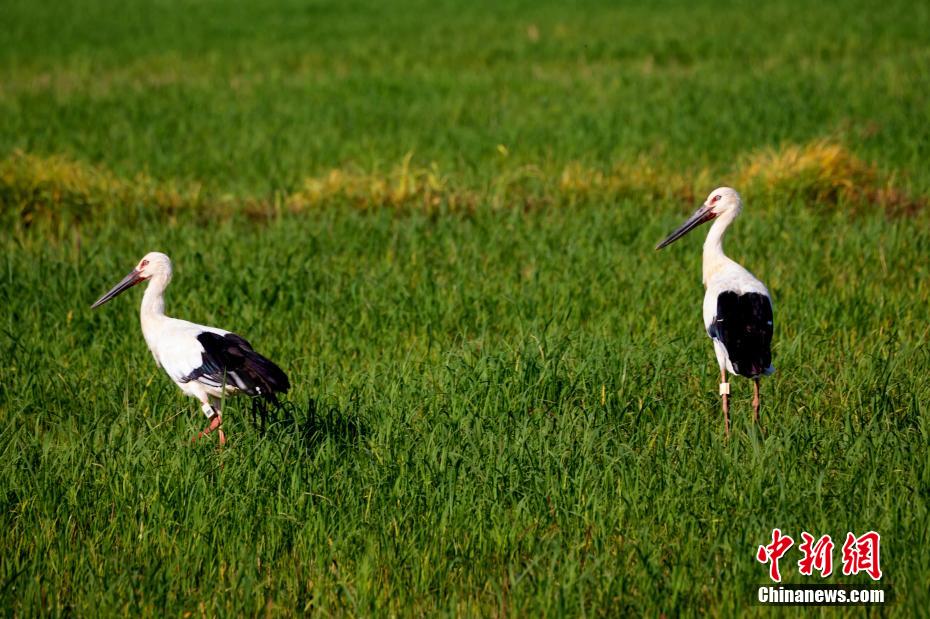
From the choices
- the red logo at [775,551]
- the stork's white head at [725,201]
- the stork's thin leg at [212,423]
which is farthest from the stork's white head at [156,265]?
the red logo at [775,551]

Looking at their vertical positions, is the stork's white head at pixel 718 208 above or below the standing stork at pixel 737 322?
above

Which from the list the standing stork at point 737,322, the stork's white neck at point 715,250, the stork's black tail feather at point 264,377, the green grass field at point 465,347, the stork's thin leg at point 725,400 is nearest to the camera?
the green grass field at point 465,347

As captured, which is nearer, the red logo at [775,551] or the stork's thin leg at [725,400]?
the red logo at [775,551]

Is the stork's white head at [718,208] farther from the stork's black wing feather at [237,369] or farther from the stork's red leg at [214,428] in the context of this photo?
the stork's red leg at [214,428]

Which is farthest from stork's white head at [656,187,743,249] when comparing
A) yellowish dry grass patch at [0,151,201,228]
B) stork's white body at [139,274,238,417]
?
yellowish dry grass patch at [0,151,201,228]

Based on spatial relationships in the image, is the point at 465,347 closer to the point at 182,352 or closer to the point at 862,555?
the point at 182,352

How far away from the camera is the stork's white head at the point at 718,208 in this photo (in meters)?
5.79

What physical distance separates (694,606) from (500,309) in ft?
11.0

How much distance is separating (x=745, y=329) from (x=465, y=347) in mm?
1630

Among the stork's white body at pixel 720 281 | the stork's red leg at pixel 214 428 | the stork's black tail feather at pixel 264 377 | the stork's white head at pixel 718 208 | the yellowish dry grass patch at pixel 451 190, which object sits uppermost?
the yellowish dry grass patch at pixel 451 190

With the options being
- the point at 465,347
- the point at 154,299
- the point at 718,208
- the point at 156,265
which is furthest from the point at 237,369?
the point at 718,208

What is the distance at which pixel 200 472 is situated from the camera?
14.2ft

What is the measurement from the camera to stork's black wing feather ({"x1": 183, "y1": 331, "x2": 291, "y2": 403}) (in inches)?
179

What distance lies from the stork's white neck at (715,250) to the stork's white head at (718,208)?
25 millimetres
